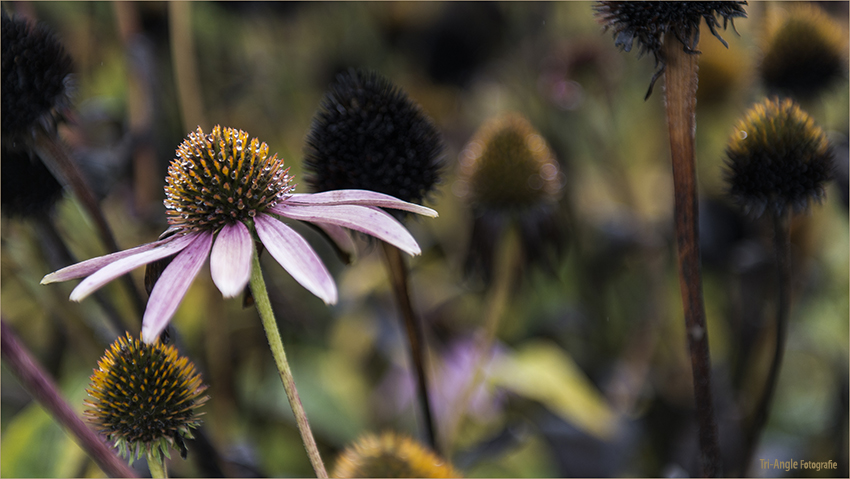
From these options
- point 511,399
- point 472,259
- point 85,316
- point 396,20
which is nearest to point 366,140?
point 472,259

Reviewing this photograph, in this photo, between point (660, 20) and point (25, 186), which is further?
point (25, 186)

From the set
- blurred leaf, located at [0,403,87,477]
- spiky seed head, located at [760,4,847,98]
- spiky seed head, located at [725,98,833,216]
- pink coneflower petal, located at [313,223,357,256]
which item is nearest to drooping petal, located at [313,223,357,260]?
pink coneflower petal, located at [313,223,357,256]

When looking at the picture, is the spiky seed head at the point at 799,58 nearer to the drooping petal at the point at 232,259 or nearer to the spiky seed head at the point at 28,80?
the drooping petal at the point at 232,259

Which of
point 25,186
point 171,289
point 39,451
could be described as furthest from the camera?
point 39,451

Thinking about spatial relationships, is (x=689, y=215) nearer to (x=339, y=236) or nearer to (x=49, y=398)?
(x=339, y=236)

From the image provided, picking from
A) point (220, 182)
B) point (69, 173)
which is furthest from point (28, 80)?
point (220, 182)

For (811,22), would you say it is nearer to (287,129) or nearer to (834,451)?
(834,451)

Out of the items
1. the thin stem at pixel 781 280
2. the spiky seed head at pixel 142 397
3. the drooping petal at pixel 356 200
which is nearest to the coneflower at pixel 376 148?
the drooping petal at pixel 356 200
